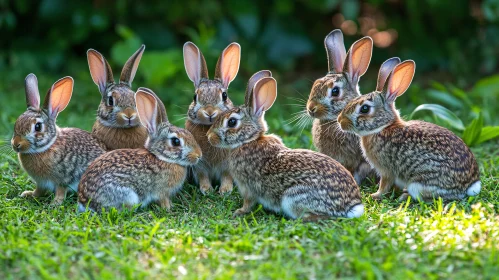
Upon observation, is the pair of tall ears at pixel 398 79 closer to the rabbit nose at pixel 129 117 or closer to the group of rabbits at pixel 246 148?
the group of rabbits at pixel 246 148

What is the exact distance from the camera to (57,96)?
5.31m

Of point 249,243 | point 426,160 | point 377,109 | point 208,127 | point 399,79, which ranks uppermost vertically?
point 399,79

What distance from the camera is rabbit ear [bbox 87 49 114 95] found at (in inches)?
225

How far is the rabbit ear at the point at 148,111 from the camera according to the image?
5148 millimetres

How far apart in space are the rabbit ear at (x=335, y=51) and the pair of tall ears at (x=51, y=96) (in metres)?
2.17

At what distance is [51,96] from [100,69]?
0.63m

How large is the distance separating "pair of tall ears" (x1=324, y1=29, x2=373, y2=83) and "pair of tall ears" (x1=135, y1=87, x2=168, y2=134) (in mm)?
Result: 1566

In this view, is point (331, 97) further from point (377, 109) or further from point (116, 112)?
point (116, 112)

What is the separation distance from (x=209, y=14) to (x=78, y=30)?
1.71 meters

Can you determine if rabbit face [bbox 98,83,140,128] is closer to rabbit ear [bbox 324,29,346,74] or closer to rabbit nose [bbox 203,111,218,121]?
rabbit nose [bbox 203,111,218,121]

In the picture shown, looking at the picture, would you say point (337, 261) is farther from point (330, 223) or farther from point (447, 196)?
point (447, 196)

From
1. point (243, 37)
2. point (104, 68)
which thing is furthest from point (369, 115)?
point (243, 37)

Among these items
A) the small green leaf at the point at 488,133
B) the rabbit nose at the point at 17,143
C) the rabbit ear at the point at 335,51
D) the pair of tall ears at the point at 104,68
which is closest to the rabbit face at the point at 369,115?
the rabbit ear at the point at 335,51

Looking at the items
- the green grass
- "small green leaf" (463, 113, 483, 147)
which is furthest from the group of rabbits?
"small green leaf" (463, 113, 483, 147)
